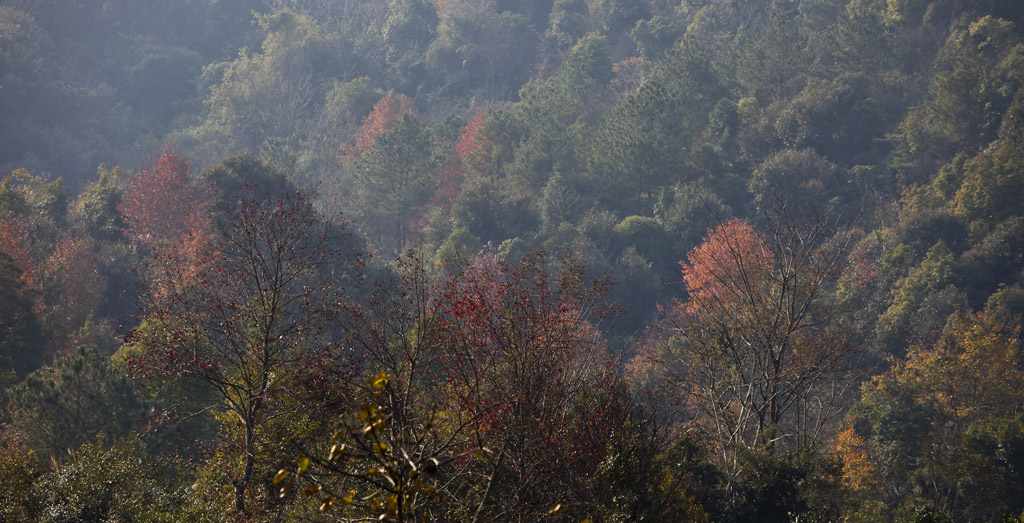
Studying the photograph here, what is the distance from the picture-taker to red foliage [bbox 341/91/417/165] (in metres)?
81.2

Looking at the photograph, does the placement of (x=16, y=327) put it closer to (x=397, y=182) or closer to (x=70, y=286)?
(x=70, y=286)

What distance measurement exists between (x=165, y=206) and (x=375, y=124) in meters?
34.5

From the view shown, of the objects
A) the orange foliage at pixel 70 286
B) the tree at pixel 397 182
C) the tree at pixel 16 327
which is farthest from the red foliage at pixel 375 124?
the tree at pixel 16 327

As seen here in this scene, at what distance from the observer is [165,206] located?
5272 cm

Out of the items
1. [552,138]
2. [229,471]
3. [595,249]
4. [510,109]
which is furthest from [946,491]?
[510,109]

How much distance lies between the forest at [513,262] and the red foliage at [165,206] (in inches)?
13.7

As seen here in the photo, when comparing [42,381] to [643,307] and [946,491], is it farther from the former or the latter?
[643,307]

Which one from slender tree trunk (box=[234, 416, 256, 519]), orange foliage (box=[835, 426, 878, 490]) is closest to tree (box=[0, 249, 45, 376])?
A: slender tree trunk (box=[234, 416, 256, 519])

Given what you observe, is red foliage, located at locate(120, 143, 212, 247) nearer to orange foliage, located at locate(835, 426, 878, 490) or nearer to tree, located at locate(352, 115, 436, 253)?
tree, located at locate(352, 115, 436, 253)

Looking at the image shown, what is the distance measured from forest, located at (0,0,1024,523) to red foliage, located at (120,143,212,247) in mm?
348

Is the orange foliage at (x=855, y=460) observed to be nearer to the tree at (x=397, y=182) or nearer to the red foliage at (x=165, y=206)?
the tree at (x=397, y=182)

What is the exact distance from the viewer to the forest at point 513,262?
1306 cm

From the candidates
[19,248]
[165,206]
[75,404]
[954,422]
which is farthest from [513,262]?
[75,404]

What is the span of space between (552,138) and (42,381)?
159 feet
